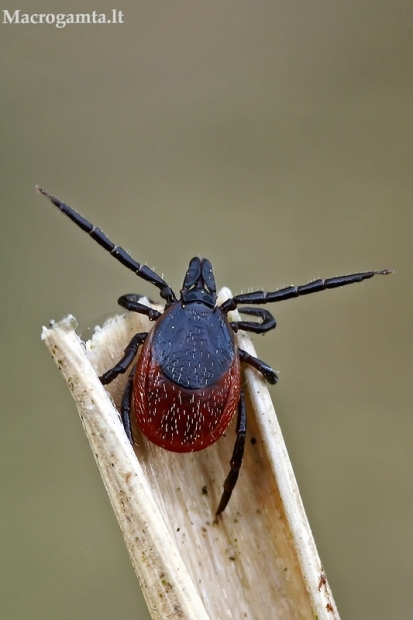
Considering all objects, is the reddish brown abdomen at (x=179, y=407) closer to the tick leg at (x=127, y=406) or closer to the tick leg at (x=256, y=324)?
the tick leg at (x=127, y=406)

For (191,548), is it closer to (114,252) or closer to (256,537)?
(256,537)

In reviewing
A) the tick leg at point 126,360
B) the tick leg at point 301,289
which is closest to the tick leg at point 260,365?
the tick leg at point 301,289

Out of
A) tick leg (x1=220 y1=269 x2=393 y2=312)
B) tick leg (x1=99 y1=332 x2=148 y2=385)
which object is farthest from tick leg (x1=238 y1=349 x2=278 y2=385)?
tick leg (x1=99 y1=332 x2=148 y2=385)

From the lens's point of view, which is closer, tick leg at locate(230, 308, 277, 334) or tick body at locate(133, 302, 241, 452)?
tick body at locate(133, 302, 241, 452)

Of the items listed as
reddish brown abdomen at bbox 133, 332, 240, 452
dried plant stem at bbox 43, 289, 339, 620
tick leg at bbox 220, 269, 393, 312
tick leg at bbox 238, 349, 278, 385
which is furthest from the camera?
tick leg at bbox 220, 269, 393, 312

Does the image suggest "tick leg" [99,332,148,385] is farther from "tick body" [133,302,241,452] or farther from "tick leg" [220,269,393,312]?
"tick leg" [220,269,393,312]

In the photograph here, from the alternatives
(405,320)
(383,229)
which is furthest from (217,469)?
(383,229)

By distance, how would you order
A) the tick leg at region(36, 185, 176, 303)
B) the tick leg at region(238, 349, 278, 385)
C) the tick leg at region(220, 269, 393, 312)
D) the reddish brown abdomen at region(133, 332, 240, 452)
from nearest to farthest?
1. the reddish brown abdomen at region(133, 332, 240, 452)
2. the tick leg at region(238, 349, 278, 385)
3. the tick leg at region(36, 185, 176, 303)
4. the tick leg at region(220, 269, 393, 312)

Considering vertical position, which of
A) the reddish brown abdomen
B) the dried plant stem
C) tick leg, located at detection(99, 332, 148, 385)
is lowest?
the dried plant stem

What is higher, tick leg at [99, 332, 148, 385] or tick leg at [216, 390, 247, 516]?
tick leg at [99, 332, 148, 385]
